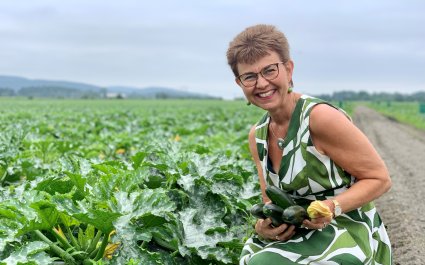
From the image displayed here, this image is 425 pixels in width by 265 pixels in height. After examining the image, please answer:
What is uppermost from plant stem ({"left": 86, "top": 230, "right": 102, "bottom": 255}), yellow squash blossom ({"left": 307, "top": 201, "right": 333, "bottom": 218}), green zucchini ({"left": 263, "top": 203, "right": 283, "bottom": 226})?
yellow squash blossom ({"left": 307, "top": 201, "right": 333, "bottom": 218})

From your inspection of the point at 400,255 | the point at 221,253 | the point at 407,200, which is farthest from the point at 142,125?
the point at 221,253

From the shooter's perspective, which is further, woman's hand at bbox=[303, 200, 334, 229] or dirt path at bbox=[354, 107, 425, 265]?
dirt path at bbox=[354, 107, 425, 265]

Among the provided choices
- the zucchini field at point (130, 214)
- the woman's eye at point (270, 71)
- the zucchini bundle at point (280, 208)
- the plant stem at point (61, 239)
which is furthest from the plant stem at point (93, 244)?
the woman's eye at point (270, 71)

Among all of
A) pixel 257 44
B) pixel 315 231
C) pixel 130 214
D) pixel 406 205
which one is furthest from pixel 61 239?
pixel 406 205

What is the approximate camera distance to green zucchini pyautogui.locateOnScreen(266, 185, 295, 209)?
2.81 meters

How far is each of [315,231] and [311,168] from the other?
33cm

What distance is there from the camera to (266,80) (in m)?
2.87

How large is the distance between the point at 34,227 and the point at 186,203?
4.10ft

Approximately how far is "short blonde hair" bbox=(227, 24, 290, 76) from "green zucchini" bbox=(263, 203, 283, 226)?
76cm

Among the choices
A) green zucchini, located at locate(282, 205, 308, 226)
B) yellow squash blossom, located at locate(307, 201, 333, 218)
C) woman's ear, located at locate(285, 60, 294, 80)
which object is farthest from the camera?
woman's ear, located at locate(285, 60, 294, 80)

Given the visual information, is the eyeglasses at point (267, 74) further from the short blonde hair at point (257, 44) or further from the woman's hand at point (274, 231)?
the woman's hand at point (274, 231)

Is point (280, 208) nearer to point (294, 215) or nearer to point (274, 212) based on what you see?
point (274, 212)

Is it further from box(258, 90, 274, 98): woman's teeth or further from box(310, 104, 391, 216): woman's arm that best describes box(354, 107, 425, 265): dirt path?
box(258, 90, 274, 98): woman's teeth

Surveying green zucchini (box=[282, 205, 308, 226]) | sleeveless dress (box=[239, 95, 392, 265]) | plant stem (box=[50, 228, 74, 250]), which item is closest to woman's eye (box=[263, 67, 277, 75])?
sleeveless dress (box=[239, 95, 392, 265])
